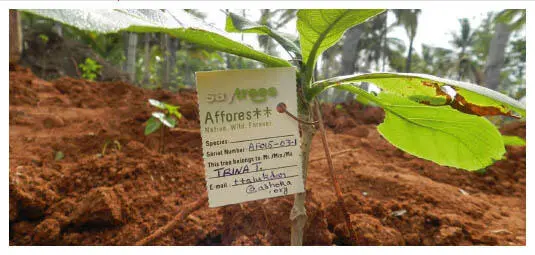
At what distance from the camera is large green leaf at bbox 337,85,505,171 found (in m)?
0.66

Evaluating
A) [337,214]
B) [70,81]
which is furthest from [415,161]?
[70,81]

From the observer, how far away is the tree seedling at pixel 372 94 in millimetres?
483

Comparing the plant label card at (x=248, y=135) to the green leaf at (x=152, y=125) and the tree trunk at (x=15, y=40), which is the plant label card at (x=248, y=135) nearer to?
the green leaf at (x=152, y=125)

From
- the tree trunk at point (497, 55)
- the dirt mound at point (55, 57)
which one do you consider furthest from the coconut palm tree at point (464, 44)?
the dirt mound at point (55, 57)

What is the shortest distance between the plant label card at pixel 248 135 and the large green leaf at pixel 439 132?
15cm

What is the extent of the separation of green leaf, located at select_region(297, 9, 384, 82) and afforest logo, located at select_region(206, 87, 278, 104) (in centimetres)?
9

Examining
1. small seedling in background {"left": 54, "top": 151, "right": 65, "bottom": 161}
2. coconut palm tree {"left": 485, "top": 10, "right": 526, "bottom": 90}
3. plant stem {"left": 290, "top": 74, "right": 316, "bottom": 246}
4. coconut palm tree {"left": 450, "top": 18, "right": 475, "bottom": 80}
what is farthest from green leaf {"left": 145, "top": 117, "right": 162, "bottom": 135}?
coconut palm tree {"left": 450, "top": 18, "right": 475, "bottom": 80}

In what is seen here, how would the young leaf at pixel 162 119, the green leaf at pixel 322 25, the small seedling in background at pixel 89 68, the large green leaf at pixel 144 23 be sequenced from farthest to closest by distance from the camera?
the small seedling in background at pixel 89 68 → the young leaf at pixel 162 119 → the green leaf at pixel 322 25 → the large green leaf at pixel 144 23

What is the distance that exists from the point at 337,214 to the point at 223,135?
0.62 m

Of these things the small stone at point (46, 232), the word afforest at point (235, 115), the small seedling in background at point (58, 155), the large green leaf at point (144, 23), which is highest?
the large green leaf at point (144, 23)

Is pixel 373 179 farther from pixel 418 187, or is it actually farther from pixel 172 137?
pixel 172 137

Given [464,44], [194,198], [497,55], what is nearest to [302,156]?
[194,198]

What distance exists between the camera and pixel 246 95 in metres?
0.60

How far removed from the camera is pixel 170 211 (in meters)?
1.07
